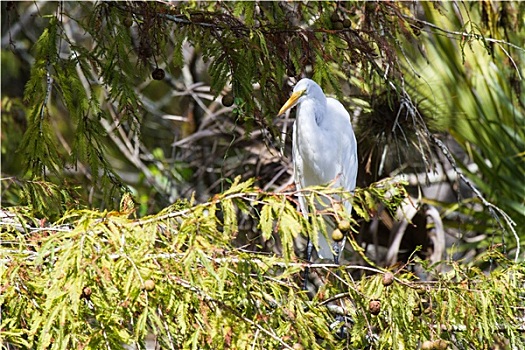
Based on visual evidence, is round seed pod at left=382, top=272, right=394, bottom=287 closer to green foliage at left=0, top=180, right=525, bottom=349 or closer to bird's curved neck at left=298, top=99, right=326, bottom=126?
green foliage at left=0, top=180, right=525, bottom=349

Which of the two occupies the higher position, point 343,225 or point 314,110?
point 314,110

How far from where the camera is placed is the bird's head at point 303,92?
79.4 inches

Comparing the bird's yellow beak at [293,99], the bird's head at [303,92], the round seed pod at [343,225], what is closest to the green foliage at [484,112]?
the bird's head at [303,92]

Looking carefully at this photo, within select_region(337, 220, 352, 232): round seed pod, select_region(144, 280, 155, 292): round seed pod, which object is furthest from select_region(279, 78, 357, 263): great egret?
select_region(144, 280, 155, 292): round seed pod

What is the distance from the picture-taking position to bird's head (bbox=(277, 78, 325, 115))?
6.61 ft

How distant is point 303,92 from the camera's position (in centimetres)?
A: 208

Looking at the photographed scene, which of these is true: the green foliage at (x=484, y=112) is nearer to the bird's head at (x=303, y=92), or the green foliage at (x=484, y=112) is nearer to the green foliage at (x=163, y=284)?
the bird's head at (x=303, y=92)

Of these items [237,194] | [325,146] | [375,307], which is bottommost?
[375,307]

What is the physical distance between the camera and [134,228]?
3.76ft

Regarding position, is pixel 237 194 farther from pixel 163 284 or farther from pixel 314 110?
pixel 314 110

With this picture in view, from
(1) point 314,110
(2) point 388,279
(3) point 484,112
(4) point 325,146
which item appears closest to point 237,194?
(2) point 388,279

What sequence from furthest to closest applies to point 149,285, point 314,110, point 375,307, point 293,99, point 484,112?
1. point 484,112
2. point 314,110
3. point 293,99
4. point 375,307
5. point 149,285

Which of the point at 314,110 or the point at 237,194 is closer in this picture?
the point at 237,194

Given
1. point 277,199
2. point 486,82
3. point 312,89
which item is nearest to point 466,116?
point 486,82
